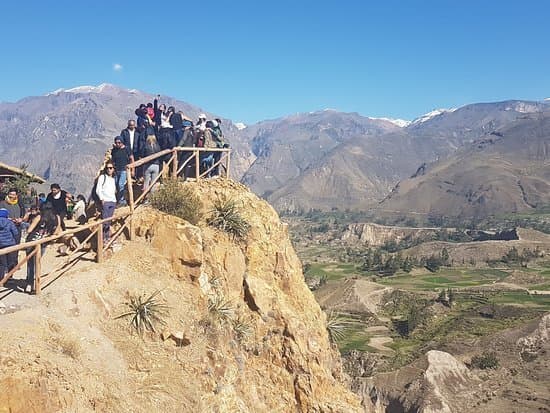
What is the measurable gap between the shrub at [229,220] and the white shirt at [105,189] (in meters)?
2.71

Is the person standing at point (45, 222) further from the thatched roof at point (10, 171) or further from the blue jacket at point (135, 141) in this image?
the thatched roof at point (10, 171)

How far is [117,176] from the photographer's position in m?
13.8

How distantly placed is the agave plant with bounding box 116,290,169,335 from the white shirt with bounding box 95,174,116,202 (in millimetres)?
2868

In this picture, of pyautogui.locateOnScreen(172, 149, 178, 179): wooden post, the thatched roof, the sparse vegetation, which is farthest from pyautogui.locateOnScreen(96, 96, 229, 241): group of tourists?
the thatched roof

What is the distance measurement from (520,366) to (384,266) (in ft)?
256

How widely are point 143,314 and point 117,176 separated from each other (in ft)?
17.9

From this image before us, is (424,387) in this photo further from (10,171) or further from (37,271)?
(37,271)

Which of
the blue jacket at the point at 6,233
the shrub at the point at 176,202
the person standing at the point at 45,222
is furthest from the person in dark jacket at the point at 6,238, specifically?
the shrub at the point at 176,202

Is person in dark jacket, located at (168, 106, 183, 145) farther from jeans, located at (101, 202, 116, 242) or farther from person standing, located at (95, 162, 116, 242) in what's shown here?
jeans, located at (101, 202, 116, 242)

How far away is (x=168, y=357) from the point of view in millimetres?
9352

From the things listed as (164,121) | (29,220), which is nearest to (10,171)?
(164,121)

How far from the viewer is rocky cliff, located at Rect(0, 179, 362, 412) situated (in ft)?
24.2

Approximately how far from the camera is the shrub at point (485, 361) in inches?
1735

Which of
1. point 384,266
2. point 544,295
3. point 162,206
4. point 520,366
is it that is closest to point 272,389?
point 162,206
